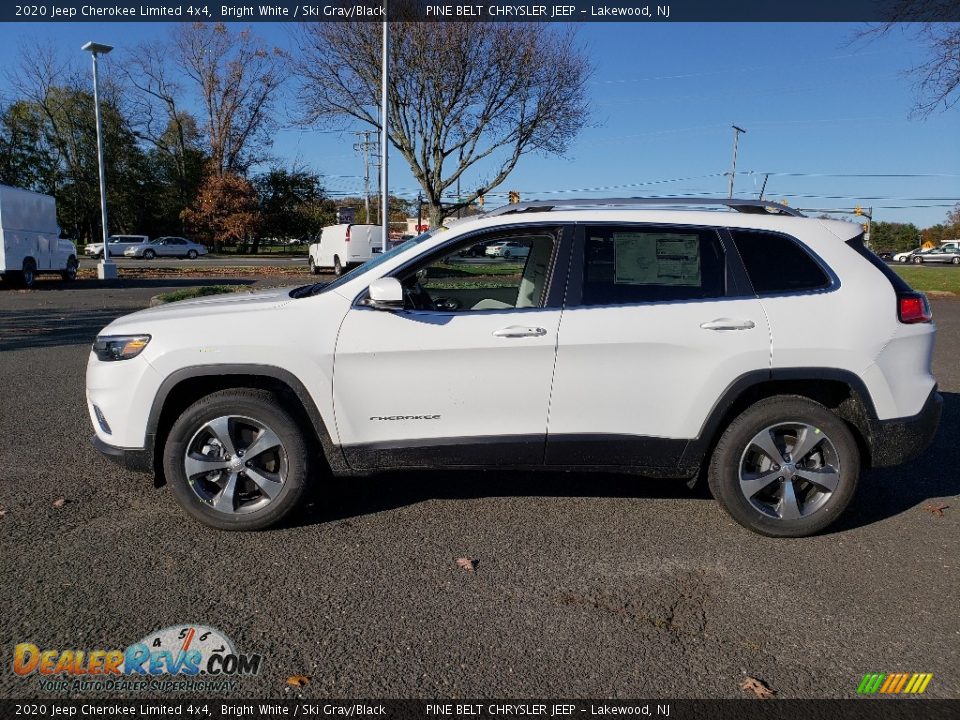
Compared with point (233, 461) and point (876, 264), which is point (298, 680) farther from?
point (876, 264)

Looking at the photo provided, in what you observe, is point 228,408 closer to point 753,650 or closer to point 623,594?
point 623,594

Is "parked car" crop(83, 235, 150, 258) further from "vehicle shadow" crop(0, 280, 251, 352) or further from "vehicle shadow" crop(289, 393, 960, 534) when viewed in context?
"vehicle shadow" crop(289, 393, 960, 534)

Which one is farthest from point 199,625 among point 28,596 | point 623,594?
point 623,594

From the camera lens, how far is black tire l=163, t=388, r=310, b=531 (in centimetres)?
397

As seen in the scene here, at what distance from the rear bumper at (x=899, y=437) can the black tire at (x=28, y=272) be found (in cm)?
2170

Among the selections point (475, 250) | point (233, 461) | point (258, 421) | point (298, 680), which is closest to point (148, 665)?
point (298, 680)

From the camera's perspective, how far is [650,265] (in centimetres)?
416

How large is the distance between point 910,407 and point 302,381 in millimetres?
3275

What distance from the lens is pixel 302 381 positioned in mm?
3957

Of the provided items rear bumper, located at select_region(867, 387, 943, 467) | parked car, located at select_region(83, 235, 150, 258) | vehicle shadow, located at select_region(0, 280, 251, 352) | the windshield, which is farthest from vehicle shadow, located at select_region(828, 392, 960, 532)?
parked car, located at select_region(83, 235, 150, 258)

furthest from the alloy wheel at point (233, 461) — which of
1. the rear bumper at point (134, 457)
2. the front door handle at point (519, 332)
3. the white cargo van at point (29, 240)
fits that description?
the white cargo van at point (29, 240)

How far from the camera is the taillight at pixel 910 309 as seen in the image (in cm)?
405

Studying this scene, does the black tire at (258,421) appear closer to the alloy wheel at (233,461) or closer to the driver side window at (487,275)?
the alloy wheel at (233,461)

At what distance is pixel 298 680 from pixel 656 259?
2.79 metres
